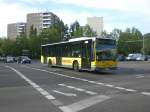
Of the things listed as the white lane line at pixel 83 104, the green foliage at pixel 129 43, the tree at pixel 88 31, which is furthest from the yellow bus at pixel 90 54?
the green foliage at pixel 129 43

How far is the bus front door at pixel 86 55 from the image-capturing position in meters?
32.6

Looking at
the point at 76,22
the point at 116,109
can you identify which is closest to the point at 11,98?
the point at 116,109

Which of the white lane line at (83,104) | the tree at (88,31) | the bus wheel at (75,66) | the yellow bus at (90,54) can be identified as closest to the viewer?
the white lane line at (83,104)

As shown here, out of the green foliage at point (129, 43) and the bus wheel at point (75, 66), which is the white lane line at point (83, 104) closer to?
the bus wheel at point (75, 66)

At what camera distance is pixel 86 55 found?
33188mm

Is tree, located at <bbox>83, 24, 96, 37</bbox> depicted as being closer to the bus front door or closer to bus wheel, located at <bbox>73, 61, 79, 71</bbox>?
bus wheel, located at <bbox>73, 61, 79, 71</bbox>

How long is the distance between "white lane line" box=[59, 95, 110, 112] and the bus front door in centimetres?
1789

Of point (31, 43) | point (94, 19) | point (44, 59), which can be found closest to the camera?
point (44, 59)

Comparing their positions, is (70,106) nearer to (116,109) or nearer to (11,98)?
(116,109)

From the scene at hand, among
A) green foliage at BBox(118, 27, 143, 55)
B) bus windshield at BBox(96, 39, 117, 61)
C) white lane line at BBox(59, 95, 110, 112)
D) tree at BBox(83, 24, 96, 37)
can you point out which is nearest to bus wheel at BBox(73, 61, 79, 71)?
bus windshield at BBox(96, 39, 117, 61)

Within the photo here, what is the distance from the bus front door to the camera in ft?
107

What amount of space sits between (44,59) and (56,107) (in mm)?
37221

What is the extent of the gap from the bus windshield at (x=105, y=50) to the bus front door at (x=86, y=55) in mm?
1196

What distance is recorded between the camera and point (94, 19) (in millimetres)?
108938
